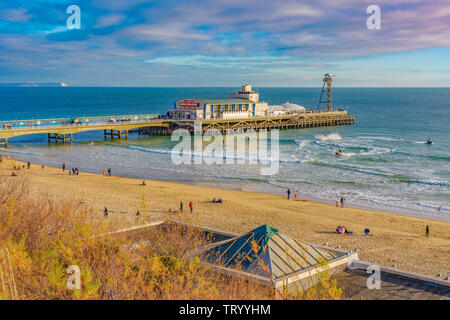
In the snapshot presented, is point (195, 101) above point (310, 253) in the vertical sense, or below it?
above

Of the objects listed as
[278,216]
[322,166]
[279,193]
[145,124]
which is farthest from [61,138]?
[278,216]

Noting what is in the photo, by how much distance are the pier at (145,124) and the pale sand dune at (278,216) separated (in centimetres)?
2048

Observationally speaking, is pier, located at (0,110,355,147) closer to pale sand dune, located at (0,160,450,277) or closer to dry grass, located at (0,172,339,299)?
pale sand dune, located at (0,160,450,277)

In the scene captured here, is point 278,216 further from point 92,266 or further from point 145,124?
point 145,124

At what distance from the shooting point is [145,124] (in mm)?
62469

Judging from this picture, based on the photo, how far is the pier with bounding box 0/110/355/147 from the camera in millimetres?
53531

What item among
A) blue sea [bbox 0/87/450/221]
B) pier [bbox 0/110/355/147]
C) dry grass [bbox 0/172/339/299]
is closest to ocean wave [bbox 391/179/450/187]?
blue sea [bbox 0/87/450/221]

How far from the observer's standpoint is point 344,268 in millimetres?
11883

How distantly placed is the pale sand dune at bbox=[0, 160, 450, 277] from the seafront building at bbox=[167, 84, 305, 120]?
1320 inches

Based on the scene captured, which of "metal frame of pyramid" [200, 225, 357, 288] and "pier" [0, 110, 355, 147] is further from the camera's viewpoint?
"pier" [0, 110, 355, 147]

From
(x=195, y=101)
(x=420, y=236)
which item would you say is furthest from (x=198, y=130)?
(x=420, y=236)

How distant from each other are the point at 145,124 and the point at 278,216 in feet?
137
